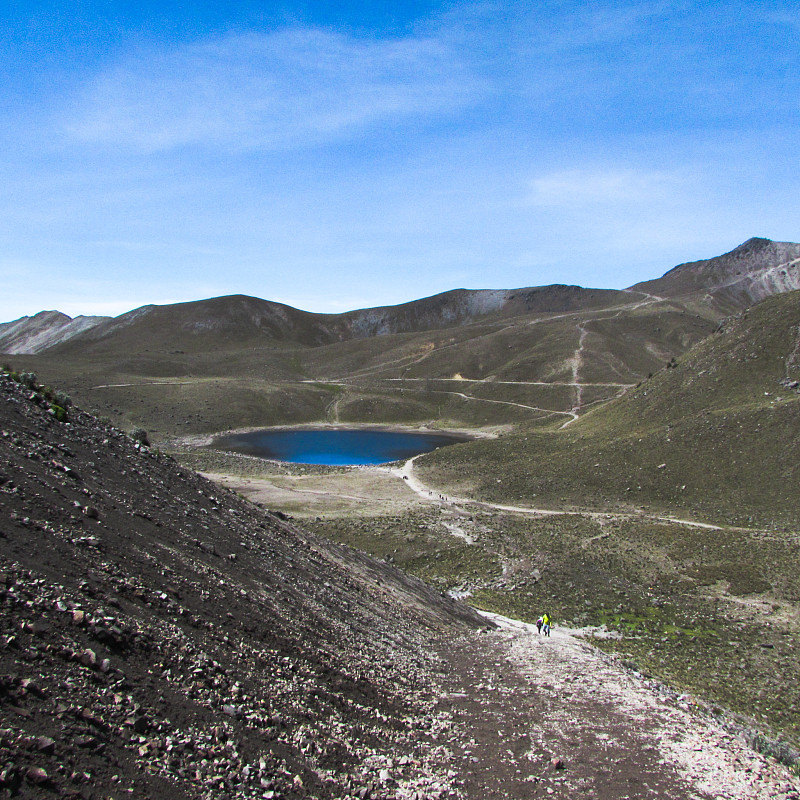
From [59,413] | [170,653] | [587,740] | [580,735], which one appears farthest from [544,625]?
[59,413]

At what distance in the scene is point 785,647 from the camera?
23.0 metres

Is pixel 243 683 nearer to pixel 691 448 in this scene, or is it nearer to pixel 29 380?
pixel 29 380

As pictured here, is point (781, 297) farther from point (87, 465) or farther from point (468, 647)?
point (87, 465)

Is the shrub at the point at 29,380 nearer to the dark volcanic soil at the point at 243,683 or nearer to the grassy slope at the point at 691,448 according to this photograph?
the dark volcanic soil at the point at 243,683

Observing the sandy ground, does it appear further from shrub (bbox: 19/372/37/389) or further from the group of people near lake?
shrub (bbox: 19/372/37/389)

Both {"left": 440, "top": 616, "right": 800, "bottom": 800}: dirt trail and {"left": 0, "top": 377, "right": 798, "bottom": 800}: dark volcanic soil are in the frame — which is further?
{"left": 440, "top": 616, "right": 800, "bottom": 800}: dirt trail

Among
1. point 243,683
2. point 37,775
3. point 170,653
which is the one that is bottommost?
point 243,683

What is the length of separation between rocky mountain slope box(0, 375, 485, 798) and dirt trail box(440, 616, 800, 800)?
133 cm

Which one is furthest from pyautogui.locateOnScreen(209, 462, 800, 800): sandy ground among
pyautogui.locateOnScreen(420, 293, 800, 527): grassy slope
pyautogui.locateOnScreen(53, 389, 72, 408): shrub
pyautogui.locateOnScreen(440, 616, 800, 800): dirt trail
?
pyautogui.locateOnScreen(420, 293, 800, 527): grassy slope

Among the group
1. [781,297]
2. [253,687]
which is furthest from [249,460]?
[781,297]

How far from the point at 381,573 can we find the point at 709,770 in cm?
1462

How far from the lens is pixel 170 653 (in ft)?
31.9

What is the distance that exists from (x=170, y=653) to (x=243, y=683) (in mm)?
1558

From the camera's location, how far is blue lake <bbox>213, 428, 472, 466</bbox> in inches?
3241
